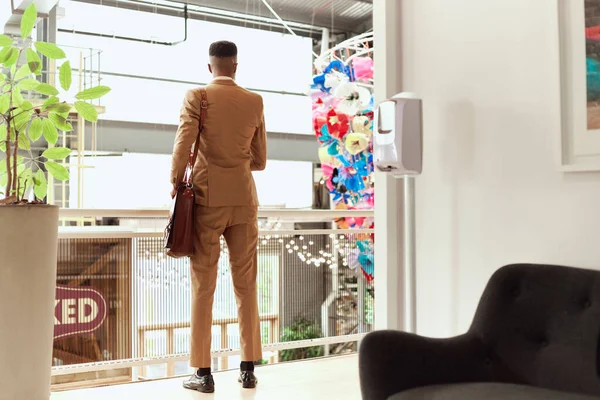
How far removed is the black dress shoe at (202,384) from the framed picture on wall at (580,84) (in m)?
1.92

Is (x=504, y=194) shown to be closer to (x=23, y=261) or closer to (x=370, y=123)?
(x=370, y=123)

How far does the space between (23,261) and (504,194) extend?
194cm

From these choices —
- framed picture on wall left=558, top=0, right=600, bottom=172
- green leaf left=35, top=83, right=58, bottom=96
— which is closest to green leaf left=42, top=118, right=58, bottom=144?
green leaf left=35, top=83, right=58, bottom=96

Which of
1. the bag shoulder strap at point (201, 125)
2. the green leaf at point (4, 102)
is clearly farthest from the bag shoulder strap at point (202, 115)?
the green leaf at point (4, 102)

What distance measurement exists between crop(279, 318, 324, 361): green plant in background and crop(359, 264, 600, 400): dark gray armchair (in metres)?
2.04

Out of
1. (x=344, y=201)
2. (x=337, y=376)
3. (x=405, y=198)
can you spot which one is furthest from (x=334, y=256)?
(x=405, y=198)

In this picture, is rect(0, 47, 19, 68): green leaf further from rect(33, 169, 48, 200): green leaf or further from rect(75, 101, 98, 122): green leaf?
rect(33, 169, 48, 200): green leaf

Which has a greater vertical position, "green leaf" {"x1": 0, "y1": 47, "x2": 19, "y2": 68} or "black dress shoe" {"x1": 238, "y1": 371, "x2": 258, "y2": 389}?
"green leaf" {"x1": 0, "y1": 47, "x2": 19, "y2": 68}

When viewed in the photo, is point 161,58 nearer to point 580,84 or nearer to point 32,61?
point 32,61

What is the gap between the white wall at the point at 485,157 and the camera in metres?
2.41

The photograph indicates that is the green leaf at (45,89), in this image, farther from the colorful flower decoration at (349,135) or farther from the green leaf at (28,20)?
the colorful flower decoration at (349,135)

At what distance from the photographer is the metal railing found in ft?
11.1

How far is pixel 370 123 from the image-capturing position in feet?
12.9

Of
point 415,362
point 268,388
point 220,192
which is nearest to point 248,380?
point 268,388
